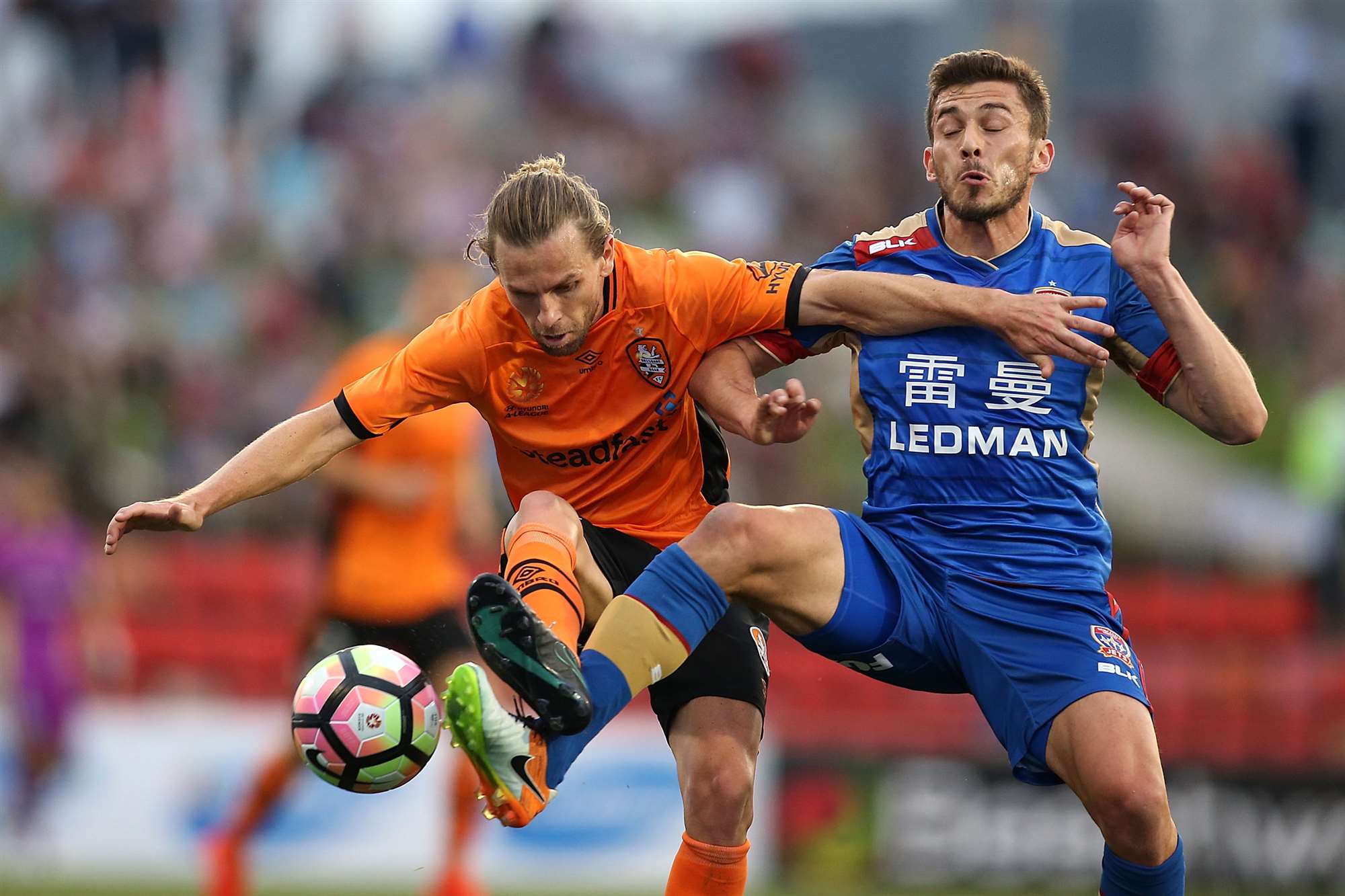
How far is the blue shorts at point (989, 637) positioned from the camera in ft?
16.1

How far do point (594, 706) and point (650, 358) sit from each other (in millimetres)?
1221

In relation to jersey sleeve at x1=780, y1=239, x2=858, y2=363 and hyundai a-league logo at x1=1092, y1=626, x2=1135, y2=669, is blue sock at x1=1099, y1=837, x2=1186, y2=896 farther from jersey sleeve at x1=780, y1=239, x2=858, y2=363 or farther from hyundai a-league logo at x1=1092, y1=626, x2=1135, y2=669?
jersey sleeve at x1=780, y1=239, x2=858, y2=363

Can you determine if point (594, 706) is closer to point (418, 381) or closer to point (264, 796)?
point (418, 381)

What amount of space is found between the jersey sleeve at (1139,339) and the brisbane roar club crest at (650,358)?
1332mm

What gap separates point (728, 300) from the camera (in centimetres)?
530

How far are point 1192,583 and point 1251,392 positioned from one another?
6963mm

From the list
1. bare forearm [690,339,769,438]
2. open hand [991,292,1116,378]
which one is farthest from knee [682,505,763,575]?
open hand [991,292,1116,378]

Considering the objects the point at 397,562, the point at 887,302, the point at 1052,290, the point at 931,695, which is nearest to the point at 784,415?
the point at 887,302

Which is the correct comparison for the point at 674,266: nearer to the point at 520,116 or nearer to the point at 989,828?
the point at 989,828

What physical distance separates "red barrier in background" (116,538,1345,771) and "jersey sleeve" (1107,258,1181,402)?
17.4 feet

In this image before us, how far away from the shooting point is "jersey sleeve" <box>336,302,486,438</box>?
5203 millimetres

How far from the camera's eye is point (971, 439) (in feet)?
16.6

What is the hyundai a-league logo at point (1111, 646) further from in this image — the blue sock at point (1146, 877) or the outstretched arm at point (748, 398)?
the outstretched arm at point (748, 398)

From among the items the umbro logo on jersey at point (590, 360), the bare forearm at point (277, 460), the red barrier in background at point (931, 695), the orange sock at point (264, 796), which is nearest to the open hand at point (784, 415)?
the umbro logo on jersey at point (590, 360)
